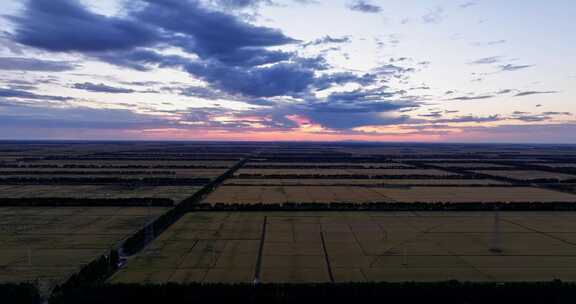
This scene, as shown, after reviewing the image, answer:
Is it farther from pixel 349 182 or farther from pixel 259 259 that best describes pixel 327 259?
pixel 349 182

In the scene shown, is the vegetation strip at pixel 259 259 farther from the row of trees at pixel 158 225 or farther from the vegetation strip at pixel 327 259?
the row of trees at pixel 158 225

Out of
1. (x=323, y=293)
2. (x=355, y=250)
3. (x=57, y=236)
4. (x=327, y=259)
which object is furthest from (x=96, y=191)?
(x=323, y=293)

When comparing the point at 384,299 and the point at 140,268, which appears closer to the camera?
the point at 384,299

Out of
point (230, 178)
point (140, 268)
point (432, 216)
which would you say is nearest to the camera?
point (140, 268)

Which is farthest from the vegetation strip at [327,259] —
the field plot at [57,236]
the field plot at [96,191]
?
the field plot at [96,191]

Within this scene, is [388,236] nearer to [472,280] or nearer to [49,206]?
[472,280]

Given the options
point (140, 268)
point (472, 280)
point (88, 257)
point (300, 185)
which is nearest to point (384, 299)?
point (472, 280)

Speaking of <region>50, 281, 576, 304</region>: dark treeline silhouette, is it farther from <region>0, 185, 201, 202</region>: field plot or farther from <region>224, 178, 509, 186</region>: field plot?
<region>224, 178, 509, 186</region>: field plot

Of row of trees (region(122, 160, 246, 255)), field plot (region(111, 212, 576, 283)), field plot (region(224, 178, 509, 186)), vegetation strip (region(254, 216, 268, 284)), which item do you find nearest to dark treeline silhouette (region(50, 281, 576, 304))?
field plot (region(111, 212, 576, 283))
